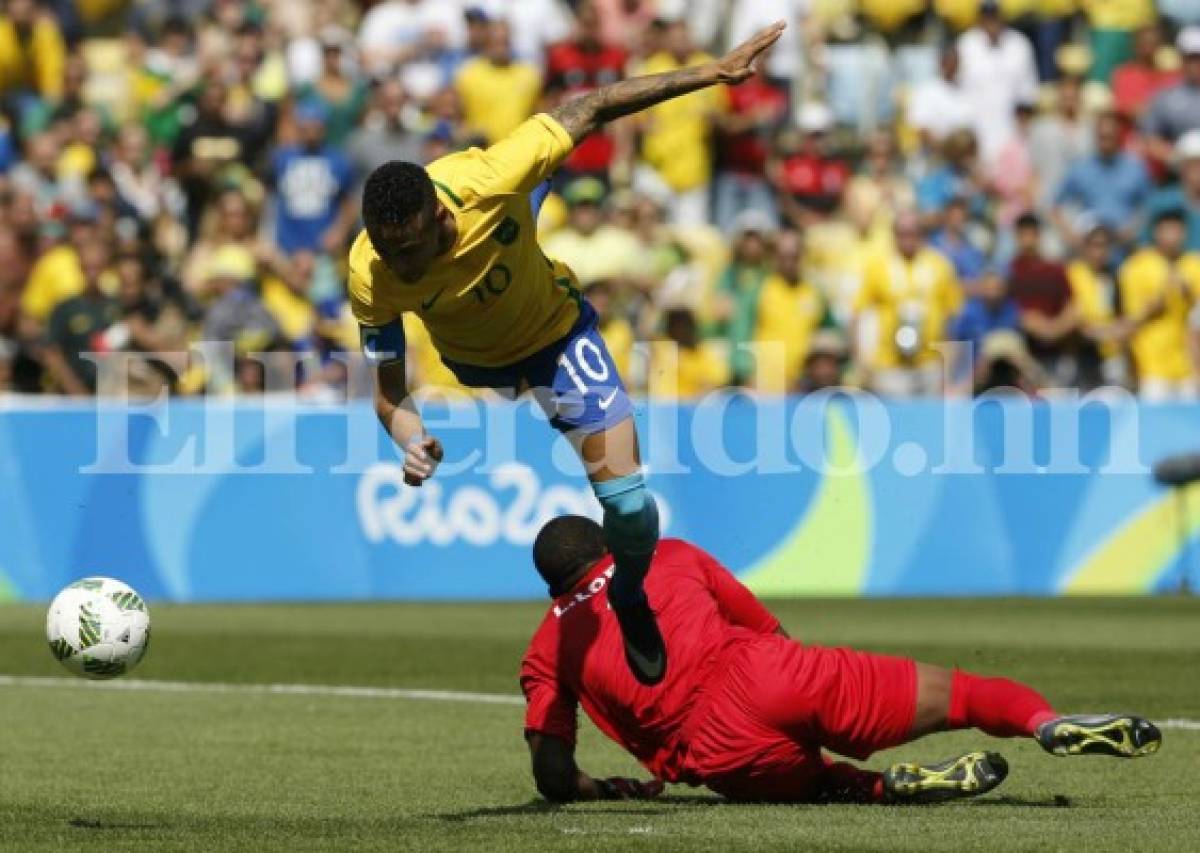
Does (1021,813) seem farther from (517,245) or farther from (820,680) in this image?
(517,245)

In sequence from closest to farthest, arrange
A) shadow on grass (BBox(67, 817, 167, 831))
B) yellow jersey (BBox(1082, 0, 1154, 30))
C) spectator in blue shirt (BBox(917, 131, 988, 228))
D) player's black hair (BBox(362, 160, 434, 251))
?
shadow on grass (BBox(67, 817, 167, 831)), player's black hair (BBox(362, 160, 434, 251)), spectator in blue shirt (BBox(917, 131, 988, 228)), yellow jersey (BBox(1082, 0, 1154, 30))

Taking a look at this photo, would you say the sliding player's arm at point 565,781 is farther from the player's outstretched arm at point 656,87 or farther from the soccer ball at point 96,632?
the player's outstretched arm at point 656,87

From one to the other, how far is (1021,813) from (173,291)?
46.6 ft

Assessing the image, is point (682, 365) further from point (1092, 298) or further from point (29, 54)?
point (29, 54)

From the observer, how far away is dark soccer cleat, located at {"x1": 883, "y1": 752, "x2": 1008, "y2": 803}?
922 centimetres

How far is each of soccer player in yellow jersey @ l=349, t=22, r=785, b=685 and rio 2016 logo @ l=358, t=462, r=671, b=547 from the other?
935cm

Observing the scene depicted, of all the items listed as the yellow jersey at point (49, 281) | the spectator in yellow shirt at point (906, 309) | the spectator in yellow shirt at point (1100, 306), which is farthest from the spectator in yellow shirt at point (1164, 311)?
the yellow jersey at point (49, 281)

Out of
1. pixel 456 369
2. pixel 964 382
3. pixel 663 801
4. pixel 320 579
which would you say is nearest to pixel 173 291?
pixel 320 579

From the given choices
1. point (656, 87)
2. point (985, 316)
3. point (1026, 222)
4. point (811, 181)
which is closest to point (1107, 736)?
point (656, 87)

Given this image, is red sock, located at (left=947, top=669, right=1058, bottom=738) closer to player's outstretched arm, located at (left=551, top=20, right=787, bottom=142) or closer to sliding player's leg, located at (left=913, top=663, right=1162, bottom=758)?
sliding player's leg, located at (left=913, top=663, right=1162, bottom=758)

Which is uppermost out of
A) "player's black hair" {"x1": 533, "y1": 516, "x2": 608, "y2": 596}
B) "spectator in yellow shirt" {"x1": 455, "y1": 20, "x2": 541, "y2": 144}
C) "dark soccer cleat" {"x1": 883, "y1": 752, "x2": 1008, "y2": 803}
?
"spectator in yellow shirt" {"x1": 455, "y1": 20, "x2": 541, "y2": 144}

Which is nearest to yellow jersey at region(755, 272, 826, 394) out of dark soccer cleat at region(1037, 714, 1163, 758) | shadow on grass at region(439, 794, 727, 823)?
shadow on grass at region(439, 794, 727, 823)

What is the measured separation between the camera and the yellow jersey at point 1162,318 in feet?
72.8

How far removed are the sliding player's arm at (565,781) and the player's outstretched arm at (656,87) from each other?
2.44 meters
